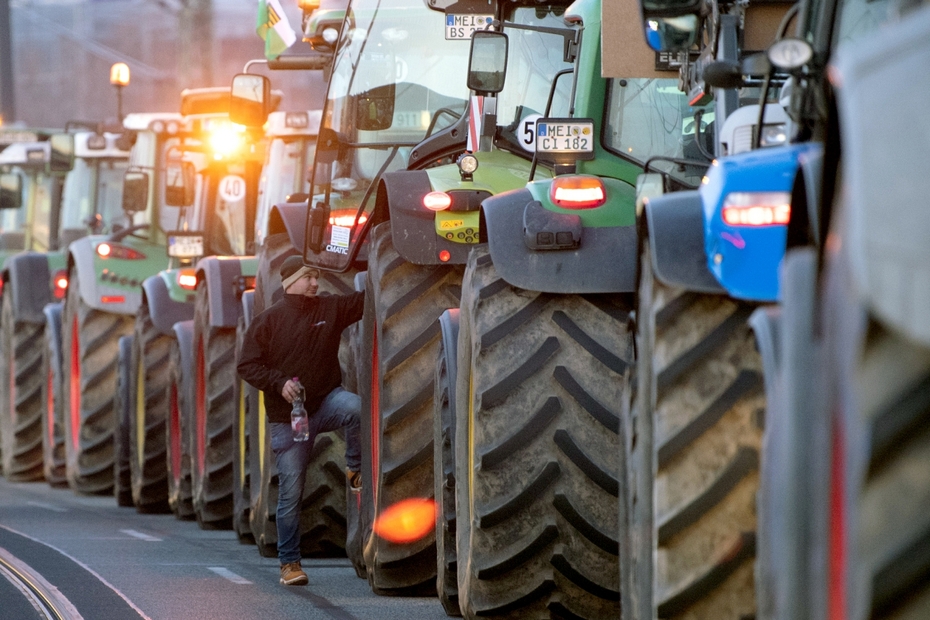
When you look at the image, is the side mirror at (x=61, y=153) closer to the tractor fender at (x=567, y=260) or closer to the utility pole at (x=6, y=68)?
the utility pole at (x=6, y=68)

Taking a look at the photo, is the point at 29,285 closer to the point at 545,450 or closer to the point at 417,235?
the point at 417,235

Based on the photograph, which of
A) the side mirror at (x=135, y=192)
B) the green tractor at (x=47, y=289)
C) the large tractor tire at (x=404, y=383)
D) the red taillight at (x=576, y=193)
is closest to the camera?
the red taillight at (x=576, y=193)

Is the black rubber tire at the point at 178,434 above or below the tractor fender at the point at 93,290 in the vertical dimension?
below

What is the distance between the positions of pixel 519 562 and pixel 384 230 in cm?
221

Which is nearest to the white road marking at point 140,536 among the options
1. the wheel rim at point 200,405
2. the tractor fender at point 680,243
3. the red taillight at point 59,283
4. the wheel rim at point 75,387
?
the wheel rim at point 200,405

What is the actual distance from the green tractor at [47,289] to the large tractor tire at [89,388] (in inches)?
32.4

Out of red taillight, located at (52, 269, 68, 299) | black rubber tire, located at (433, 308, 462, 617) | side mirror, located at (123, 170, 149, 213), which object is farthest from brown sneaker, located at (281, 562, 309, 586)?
red taillight, located at (52, 269, 68, 299)

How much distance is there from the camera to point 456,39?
941cm

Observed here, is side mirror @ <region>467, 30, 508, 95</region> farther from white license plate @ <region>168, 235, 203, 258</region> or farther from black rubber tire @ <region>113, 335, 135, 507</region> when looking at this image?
black rubber tire @ <region>113, 335, 135, 507</region>

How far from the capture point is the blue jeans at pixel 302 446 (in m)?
9.53

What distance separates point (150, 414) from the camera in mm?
14234

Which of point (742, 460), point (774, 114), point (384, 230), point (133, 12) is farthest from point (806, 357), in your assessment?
point (133, 12)

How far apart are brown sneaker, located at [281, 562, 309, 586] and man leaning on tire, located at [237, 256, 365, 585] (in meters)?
0.22

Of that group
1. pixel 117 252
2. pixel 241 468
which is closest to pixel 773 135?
pixel 241 468
